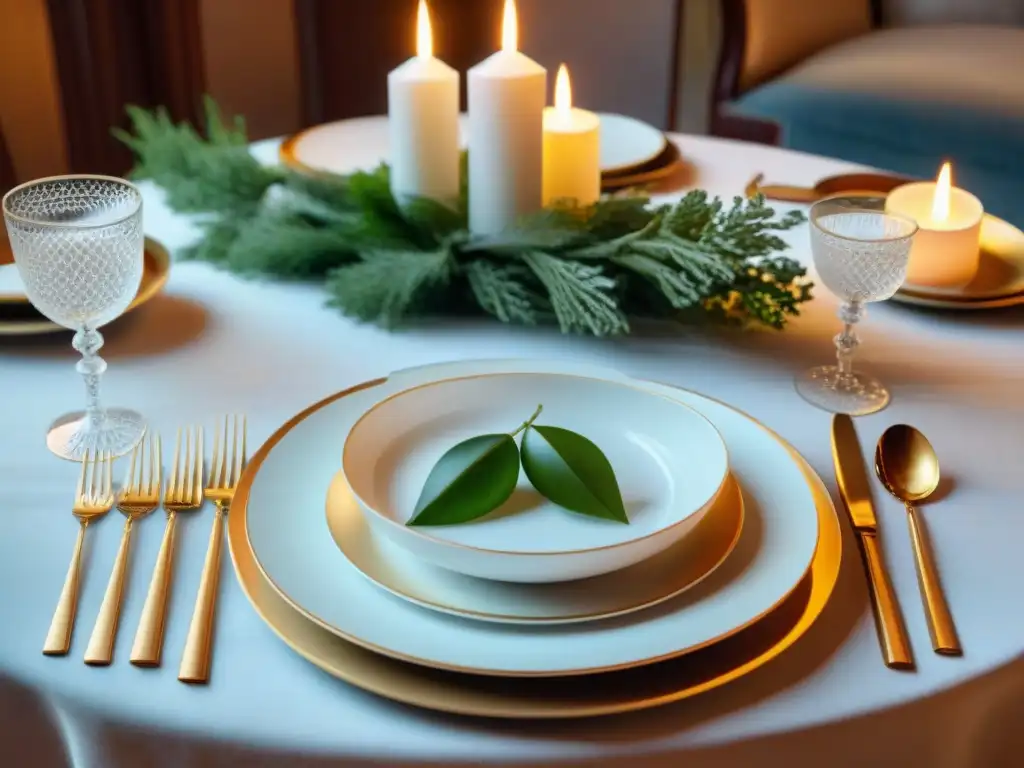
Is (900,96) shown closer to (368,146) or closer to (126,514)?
(368,146)

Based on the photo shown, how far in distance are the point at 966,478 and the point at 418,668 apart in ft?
1.24

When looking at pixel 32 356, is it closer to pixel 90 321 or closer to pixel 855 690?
pixel 90 321

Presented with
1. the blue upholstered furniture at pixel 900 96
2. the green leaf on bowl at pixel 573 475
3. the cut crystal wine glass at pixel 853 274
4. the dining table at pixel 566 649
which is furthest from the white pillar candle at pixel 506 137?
the blue upholstered furniture at pixel 900 96

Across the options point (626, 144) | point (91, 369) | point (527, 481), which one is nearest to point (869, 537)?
point (527, 481)

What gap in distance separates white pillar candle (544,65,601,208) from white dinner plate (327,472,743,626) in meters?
0.43

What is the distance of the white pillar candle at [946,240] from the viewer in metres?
0.90

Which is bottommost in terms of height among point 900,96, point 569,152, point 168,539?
point 900,96

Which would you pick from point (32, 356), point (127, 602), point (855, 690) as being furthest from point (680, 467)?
point (32, 356)

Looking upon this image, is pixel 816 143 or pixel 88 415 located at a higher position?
pixel 88 415

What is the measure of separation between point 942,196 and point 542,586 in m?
0.56

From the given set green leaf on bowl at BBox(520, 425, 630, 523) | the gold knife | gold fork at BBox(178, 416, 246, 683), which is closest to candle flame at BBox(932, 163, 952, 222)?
the gold knife

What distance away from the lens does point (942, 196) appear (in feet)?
2.96

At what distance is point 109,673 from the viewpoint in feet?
1.67

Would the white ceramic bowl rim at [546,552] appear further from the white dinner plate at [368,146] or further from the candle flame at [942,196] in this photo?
the white dinner plate at [368,146]
